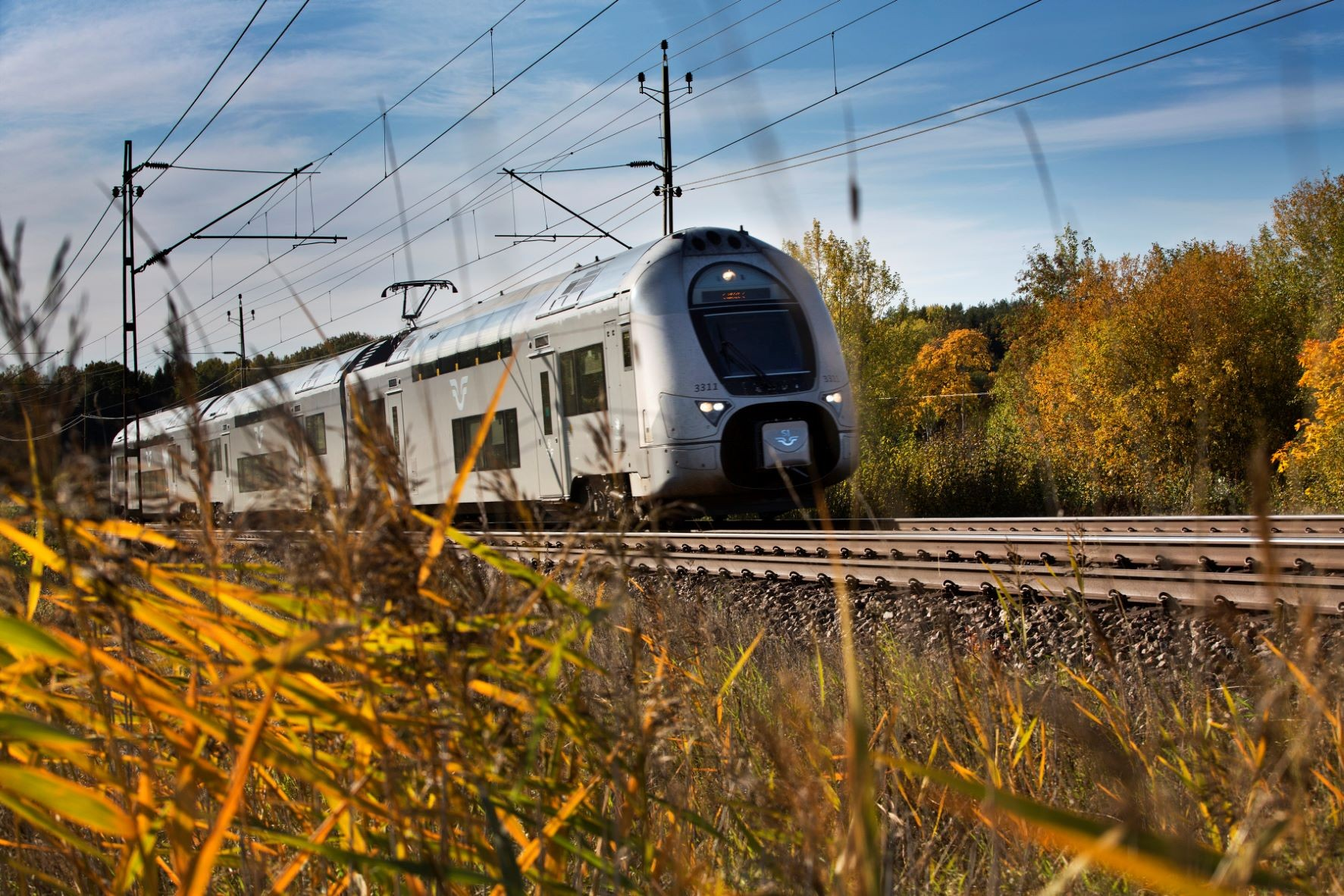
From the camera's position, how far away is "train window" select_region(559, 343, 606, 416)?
39.1ft

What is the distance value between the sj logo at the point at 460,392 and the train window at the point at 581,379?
6.29 feet

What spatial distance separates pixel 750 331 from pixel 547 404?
2636 millimetres

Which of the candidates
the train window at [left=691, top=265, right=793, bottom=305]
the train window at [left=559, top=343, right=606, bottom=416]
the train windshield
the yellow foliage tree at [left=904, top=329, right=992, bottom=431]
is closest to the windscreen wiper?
the train windshield

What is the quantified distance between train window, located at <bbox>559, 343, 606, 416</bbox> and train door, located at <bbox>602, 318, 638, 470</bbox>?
0.43 feet

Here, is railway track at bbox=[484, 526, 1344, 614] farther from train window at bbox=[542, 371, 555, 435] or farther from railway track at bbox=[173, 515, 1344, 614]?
train window at bbox=[542, 371, 555, 435]

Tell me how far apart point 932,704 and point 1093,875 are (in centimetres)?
136

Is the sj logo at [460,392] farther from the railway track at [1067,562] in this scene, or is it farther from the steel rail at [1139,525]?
the railway track at [1067,562]

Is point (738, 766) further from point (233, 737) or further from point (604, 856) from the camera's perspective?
point (233, 737)

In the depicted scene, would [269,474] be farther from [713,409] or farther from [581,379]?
[581,379]

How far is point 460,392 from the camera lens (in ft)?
46.1

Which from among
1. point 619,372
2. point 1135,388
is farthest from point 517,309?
point 1135,388

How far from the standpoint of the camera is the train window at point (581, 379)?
11914 millimetres

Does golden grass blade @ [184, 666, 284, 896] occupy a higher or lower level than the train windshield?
lower

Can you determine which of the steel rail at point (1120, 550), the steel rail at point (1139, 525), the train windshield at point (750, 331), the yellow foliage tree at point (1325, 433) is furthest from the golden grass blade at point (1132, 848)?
the yellow foliage tree at point (1325, 433)
